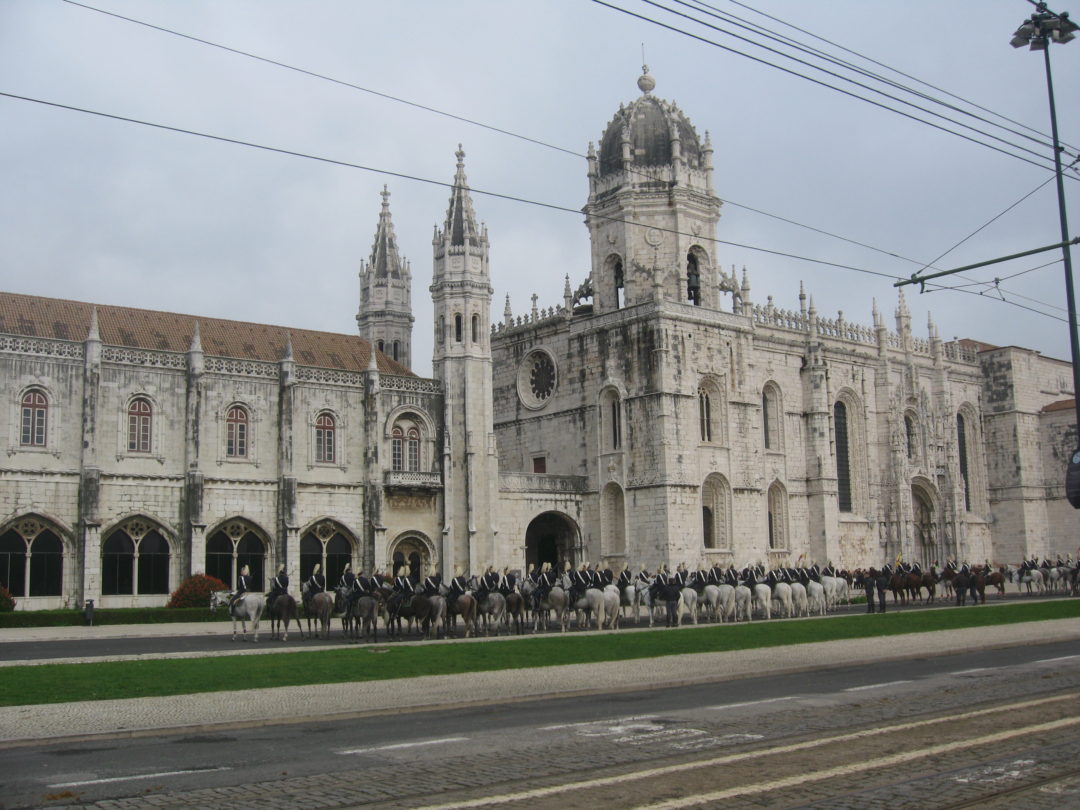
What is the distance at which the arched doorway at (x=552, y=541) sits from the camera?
53.4m

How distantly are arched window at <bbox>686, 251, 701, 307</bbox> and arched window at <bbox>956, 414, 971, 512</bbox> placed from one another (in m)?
22.4

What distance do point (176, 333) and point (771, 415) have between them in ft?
94.5

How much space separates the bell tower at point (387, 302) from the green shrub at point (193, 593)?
61.7 ft

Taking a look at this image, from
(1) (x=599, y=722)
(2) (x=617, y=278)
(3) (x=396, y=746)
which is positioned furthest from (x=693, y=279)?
(3) (x=396, y=746)

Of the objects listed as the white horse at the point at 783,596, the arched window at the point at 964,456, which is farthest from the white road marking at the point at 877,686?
the arched window at the point at 964,456

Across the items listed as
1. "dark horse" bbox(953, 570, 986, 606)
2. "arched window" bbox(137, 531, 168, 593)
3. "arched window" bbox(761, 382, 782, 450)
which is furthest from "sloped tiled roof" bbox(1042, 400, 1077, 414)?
"arched window" bbox(137, 531, 168, 593)

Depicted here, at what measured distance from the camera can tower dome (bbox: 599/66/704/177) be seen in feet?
178

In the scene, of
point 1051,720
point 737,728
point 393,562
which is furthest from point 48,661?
point 393,562

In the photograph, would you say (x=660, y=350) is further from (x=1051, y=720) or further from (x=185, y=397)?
(x=1051, y=720)

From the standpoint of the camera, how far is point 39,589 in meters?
39.3

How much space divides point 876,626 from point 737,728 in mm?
17898

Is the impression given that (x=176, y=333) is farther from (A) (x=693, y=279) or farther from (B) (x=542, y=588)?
(A) (x=693, y=279)

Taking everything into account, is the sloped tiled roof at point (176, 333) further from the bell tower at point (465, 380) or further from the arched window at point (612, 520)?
the arched window at point (612, 520)

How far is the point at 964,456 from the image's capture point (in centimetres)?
6900
